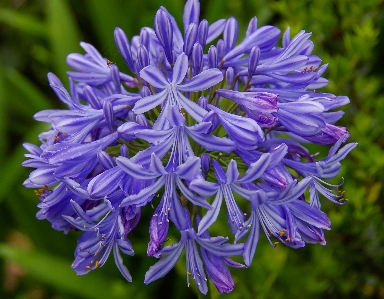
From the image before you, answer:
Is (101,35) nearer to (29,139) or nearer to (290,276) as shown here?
(29,139)

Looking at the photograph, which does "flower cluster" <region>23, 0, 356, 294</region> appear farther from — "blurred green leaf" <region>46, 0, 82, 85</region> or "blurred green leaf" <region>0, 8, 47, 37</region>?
"blurred green leaf" <region>0, 8, 47, 37</region>

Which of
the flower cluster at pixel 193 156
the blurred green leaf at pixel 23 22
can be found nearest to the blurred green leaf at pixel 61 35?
the blurred green leaf at pixel 23 22

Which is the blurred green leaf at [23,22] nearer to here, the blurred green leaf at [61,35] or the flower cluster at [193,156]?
the blurred green leaf at [61,35]

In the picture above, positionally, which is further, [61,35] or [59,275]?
[61,35]

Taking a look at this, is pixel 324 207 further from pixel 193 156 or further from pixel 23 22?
pixel 23 22

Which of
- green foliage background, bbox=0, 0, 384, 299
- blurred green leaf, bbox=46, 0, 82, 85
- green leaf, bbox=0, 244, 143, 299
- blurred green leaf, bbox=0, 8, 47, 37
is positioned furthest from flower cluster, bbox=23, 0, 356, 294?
blurred green leaf, bbox=0, 8, 47, 37

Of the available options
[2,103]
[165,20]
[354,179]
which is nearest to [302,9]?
[354,179]

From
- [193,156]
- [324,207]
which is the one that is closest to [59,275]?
[324,207]
